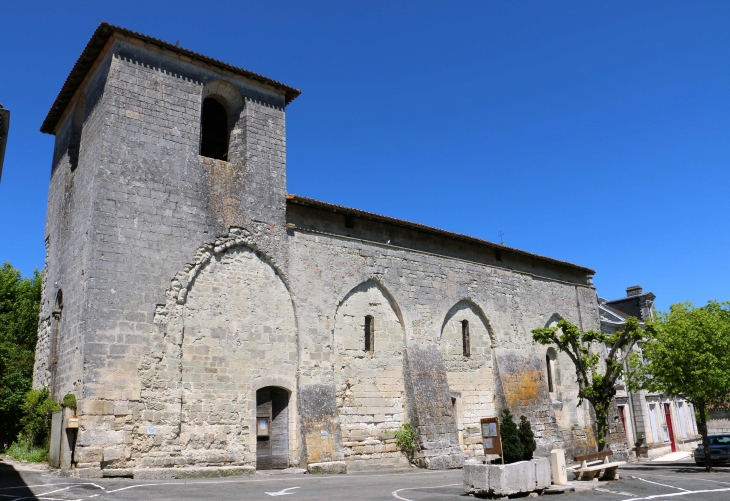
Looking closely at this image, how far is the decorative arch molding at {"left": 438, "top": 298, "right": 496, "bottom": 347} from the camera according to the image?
61.5ft

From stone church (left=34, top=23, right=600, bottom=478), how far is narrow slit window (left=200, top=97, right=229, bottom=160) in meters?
0.06

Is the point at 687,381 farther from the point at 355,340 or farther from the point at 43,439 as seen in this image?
the point at 43,439

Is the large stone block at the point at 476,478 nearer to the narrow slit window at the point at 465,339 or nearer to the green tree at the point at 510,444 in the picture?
the green tree at the point at 510,444

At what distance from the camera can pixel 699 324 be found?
778 inches

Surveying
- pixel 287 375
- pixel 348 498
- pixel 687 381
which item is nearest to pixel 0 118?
pixel 348 498

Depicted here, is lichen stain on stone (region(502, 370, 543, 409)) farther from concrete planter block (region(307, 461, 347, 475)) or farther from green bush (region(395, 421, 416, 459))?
concrete planter block (region(307, 461, 347, 475))

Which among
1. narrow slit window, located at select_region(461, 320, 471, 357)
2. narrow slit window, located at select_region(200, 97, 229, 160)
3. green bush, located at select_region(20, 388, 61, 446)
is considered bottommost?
green bush, located at select_region(20, 388, 61, 446)

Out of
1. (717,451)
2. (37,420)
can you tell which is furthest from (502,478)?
(717,451)

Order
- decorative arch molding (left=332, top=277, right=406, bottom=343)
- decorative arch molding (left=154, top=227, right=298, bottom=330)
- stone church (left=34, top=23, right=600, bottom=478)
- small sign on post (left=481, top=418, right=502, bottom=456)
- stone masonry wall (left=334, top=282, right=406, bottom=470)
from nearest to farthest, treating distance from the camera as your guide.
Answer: small sign on post (left=481, top=418, right=502, bottom=456) < stone church (left=34, top=23, right=600, bottom=478) < decorative arch molding (left=154, top=227, right=298, bottom=330) < stone masonry wall (left=334, top=282, right=406, bottom=470) < decorative arch molding (left=332, top=277, right=406, bottom=343)

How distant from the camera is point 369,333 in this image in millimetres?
16828

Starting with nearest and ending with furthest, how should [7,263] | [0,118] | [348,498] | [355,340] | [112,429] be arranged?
1. [0,118]
2. [348,498]
3. [112,429]
4. [355,340]
5. [7,263]

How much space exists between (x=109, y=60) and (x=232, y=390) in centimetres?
827

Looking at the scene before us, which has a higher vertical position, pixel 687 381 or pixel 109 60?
pixel 109 60

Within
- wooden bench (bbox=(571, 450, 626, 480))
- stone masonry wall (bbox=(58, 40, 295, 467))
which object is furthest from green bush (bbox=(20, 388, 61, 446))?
wooden bench (bbox=(571, 450, 626, 480))
